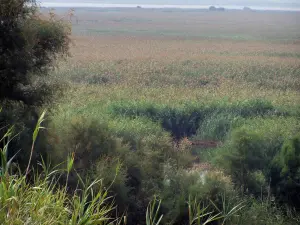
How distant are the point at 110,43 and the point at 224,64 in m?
18.5

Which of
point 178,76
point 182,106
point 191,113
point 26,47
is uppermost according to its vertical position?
point 26,47

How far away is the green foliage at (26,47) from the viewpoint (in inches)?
404

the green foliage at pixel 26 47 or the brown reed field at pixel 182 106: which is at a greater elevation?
the green foliage at pixel 26 47

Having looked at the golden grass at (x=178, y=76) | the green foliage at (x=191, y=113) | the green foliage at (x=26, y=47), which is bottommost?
the golden grass at (x=178, y=76)

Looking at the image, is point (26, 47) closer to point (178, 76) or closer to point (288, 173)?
point (288, 173)

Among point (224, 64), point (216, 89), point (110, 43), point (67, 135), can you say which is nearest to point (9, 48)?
point (67, 135)

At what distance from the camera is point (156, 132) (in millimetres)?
14352

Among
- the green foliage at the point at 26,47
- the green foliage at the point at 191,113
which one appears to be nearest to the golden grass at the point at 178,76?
the green foliage at the point at 191,113

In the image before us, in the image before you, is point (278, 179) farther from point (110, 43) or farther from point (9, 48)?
point (110, 43)

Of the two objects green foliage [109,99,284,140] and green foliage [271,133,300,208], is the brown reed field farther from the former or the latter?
green foliage [271,133,300,208]

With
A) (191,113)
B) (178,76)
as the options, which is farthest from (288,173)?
(178,76)

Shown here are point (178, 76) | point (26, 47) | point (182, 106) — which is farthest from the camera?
point (178, 76)

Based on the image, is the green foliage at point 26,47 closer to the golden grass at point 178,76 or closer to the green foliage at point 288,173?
the golden grass at point 178,76

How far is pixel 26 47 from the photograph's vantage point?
10172 millimetres
